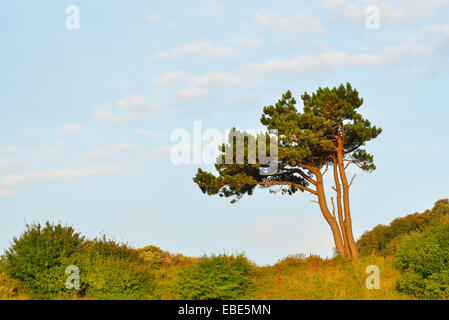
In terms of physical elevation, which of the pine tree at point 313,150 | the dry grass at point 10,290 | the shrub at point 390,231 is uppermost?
the pine tree at point 313,150

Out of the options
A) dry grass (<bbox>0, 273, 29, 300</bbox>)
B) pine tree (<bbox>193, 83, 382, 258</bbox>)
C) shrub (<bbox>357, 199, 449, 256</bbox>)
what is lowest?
dry grass (<bbox>0, 273, 29, 300</bbox>)

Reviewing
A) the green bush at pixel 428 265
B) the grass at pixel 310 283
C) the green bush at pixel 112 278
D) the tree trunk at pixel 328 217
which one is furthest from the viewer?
the tree trunk at pixel 328 217

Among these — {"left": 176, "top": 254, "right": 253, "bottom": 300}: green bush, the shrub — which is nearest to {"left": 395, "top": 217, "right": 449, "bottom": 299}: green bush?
{"left": 176, "top": 254, "right": 253, "bottom": 300}: green bush

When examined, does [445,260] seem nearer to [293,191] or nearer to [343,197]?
[343,197]

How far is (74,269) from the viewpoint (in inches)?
700

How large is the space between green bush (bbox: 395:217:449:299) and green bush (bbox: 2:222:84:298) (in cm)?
1384

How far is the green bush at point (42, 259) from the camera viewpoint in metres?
17.8

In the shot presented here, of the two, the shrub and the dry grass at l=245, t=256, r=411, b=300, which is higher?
the shrub

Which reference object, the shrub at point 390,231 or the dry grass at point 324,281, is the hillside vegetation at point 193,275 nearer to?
the dry grass at point 324,281

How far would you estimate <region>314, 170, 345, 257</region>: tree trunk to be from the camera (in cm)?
2669

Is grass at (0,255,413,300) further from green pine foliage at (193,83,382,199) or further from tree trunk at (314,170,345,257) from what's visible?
green pine foliage at (193,83,382,199)
